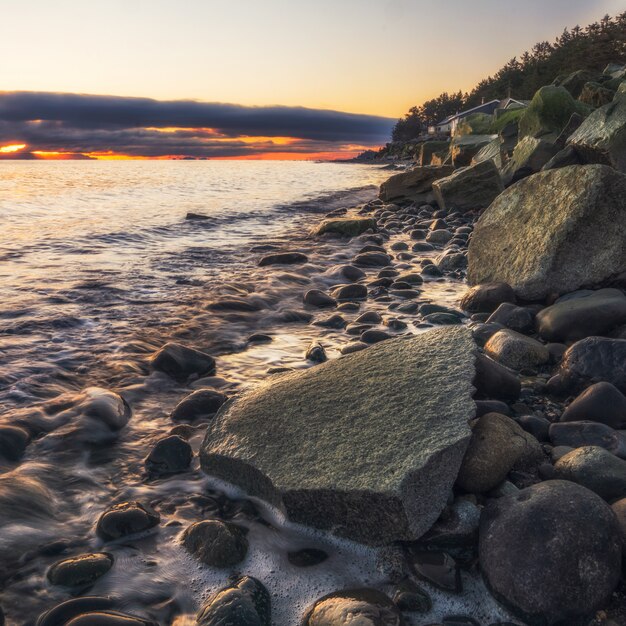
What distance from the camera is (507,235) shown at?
569 cm

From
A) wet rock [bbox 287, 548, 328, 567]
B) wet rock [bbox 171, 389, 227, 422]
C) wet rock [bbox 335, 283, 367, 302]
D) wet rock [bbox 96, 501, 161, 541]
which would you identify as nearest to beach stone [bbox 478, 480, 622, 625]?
wet rock [bbox 287, 548, 328, 567]

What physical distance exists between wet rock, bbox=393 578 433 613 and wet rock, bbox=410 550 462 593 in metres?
0.08

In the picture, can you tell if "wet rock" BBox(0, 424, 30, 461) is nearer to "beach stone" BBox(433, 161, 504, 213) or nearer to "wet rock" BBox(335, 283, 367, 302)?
"wet rock" BBox(335, 283, 367, 302)

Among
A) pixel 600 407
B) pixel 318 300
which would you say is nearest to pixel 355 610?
pixel 600 407

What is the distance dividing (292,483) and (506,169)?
1131cm

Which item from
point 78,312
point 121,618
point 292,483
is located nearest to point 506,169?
point 78,312

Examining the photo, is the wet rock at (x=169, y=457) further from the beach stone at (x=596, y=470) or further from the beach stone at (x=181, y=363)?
the beach stone at (x=596, y=470)

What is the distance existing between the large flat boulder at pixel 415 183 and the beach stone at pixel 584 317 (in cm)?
1182

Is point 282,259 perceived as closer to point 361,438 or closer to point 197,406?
point 197,406

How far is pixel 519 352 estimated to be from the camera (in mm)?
3941

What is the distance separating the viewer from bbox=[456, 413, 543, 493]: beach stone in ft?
8.02

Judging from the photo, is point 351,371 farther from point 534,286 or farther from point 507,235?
point 507,235

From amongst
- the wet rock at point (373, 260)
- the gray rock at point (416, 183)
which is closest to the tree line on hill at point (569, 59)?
the gray rock at point (416, 183)

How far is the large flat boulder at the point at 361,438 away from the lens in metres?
2.24
